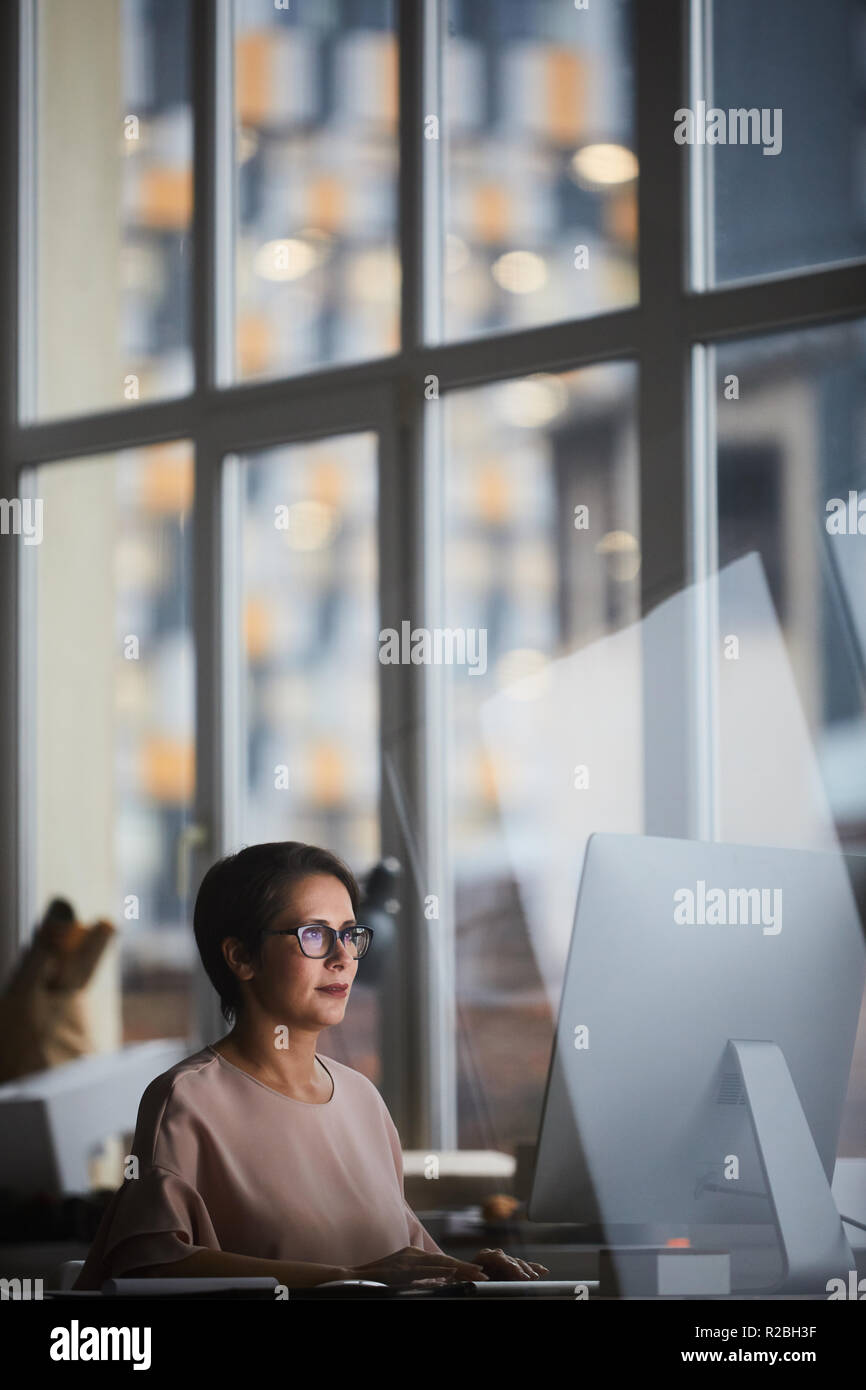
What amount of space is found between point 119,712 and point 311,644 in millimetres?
407

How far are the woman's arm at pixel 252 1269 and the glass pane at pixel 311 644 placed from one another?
0.78 meters

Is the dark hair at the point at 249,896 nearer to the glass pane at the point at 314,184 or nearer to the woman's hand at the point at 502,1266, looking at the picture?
the woman's hand at the point at 502,1266

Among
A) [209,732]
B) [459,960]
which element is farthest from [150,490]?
[459,960]

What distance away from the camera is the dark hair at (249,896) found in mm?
1890

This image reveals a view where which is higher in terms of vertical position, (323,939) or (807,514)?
(807,514)

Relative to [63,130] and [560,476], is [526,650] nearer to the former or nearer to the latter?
[560,476]

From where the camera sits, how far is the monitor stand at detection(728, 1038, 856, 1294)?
1512 millimetres

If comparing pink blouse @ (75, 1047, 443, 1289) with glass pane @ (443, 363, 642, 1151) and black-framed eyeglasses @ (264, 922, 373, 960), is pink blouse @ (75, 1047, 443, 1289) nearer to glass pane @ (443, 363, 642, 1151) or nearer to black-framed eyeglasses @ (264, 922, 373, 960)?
black-framed eyeglasses @ (264, 922, 373, 960)

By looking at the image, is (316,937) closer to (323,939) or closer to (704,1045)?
(323,939)

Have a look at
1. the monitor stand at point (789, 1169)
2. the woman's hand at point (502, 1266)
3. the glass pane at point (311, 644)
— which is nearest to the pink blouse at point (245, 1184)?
the woman's hand at point (502, 1266)

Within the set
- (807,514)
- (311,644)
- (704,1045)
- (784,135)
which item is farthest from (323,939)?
(784,135)

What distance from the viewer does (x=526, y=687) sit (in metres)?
2.32

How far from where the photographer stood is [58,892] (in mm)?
2531

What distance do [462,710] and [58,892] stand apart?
863 millimetres
